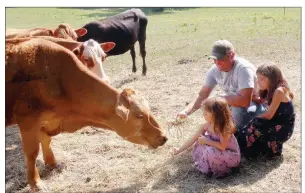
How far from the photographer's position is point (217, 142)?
480 centimetres

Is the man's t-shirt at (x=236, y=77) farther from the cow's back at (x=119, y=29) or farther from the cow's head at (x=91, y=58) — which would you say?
the cow's back at (x=119, y=29)

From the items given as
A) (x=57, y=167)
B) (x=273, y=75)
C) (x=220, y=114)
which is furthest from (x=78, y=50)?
(x=273, y=75)

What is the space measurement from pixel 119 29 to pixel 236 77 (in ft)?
19.2

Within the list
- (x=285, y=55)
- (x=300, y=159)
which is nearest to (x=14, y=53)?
(x=300, y=159)

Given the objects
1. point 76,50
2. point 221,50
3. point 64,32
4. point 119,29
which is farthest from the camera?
point 119,29

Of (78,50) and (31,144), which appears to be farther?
(78,50)

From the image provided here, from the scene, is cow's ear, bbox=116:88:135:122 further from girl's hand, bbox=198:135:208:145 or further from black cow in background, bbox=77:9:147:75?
black cow in background, bbox=77:9:147:75

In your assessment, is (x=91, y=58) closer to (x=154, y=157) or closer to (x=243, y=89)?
(x=154, y=157)

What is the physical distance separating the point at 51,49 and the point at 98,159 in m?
1.68

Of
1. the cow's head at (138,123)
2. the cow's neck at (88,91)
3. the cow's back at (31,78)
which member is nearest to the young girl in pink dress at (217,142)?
the cow's head at (138,123)

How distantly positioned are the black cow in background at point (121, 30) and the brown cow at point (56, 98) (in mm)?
4718

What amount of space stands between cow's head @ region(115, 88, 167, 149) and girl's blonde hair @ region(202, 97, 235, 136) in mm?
595

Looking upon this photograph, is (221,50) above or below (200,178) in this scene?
above

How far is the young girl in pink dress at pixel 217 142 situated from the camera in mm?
4703
